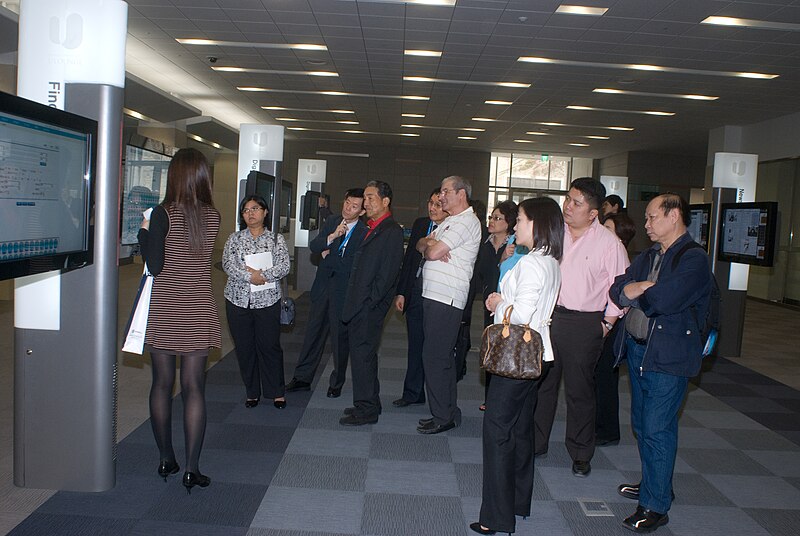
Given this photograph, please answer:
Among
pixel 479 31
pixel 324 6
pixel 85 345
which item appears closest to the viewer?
pixel 85 345

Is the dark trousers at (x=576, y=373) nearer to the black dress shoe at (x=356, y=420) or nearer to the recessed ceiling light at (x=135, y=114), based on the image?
the black dress shoe at (x=356, y=420)

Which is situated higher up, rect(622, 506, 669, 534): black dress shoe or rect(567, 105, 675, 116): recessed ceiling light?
rect(567, 105, 675, 116): recessed ceiling light

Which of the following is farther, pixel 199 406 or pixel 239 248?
pixel 239 248

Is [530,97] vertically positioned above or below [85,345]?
above

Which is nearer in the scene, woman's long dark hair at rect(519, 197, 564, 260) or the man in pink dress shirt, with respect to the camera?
woman's long dark hair at rect(519, 197, 564, 260)

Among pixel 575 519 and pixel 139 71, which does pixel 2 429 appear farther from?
pixel 139 71

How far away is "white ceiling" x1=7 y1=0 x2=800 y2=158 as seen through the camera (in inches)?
333

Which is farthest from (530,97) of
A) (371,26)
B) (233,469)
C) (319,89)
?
(233,469)

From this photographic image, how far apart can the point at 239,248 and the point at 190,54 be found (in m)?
7.96

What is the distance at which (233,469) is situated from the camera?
12.7ft

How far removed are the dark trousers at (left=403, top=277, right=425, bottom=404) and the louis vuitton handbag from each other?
2.23 metres

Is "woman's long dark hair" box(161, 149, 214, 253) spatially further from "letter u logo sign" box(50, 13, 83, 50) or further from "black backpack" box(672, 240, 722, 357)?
"black backpack" box(672, 240, 722, 357)

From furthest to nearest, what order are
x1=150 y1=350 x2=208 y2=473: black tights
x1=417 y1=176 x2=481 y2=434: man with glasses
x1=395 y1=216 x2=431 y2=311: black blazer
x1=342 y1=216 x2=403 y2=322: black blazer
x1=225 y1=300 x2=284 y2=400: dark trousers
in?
x1=395 y1=216 x2=431 y2=311: black blazer
x1=225 y1=300 x2=284 y2=400: dark trousers
x1=342 y1=216 x2=403 y2=322: black blazer
x1=417 y1=176 x2=481 y2=434: man with glasses
x1=150 y1=350 x2=208 y2=473: black tights

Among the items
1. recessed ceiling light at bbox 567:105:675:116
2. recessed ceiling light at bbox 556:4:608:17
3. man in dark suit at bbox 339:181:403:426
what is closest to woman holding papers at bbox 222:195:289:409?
man in dark suit at bbox 339:181:403:426
